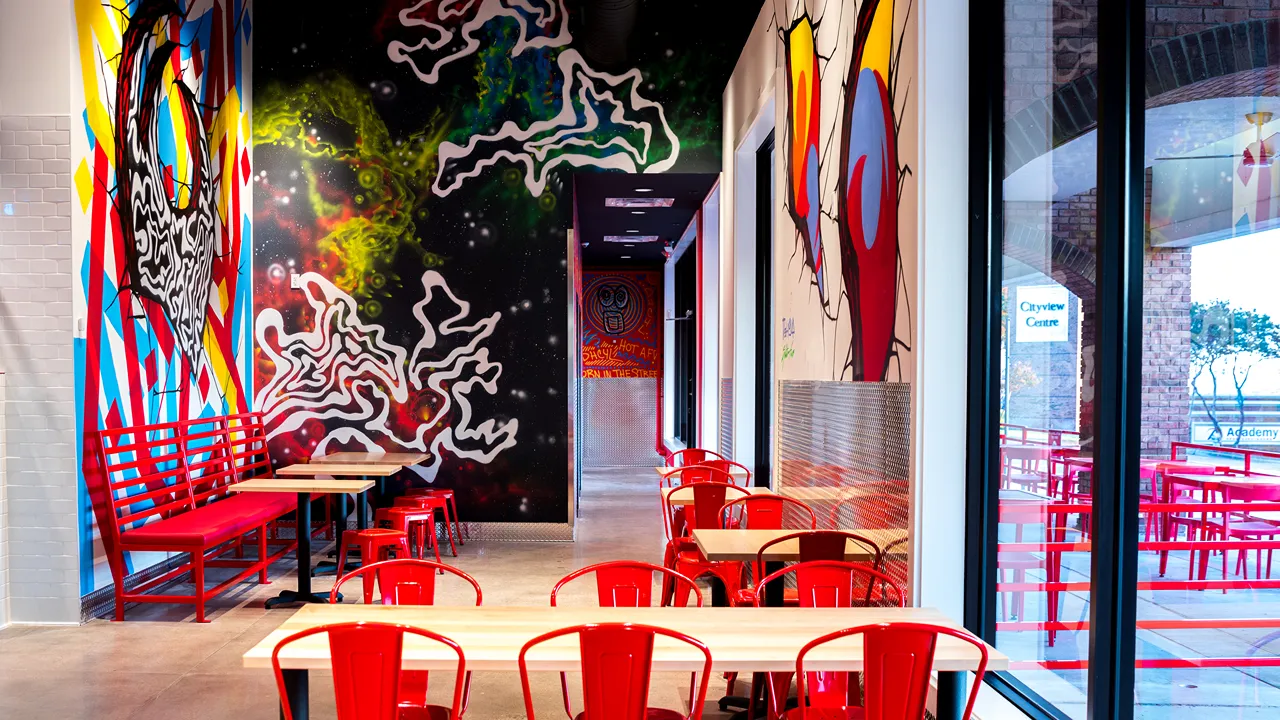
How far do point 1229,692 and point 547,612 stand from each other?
2.10 m

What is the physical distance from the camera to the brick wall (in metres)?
5.41

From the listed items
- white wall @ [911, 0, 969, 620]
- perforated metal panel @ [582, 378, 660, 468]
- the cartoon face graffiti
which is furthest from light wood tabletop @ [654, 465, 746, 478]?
the cartoon face graffiti

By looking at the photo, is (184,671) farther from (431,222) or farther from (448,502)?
(431,222)

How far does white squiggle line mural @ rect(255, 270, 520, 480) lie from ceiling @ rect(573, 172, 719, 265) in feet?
6.49

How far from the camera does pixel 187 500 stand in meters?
6.52

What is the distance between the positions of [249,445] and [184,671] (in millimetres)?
3738

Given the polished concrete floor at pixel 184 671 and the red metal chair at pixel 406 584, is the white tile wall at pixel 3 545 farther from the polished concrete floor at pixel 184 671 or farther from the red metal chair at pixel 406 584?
the red metal chair at pixel 406 584

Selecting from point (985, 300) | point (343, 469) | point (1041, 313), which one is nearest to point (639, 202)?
point (343, 469)

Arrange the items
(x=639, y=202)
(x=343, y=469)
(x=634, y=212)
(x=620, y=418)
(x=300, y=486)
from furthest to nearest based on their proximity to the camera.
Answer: (x=620, y=418) < (x=634, y=212) < (x=639, y=202) < (x=343, y=469) < (x=300, y=486)

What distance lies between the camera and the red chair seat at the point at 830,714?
2844 mm

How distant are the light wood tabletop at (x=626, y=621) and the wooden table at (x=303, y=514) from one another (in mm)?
2945

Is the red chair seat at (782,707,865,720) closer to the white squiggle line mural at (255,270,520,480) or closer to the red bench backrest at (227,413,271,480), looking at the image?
the white squiggle line mural at (255,270,520,480)

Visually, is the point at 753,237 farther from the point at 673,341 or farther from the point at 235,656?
the point at 673,341

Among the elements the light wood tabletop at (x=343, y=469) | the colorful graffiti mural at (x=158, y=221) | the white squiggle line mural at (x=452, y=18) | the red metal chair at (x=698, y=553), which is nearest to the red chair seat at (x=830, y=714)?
the red metal chair at (x=698, y=553)
